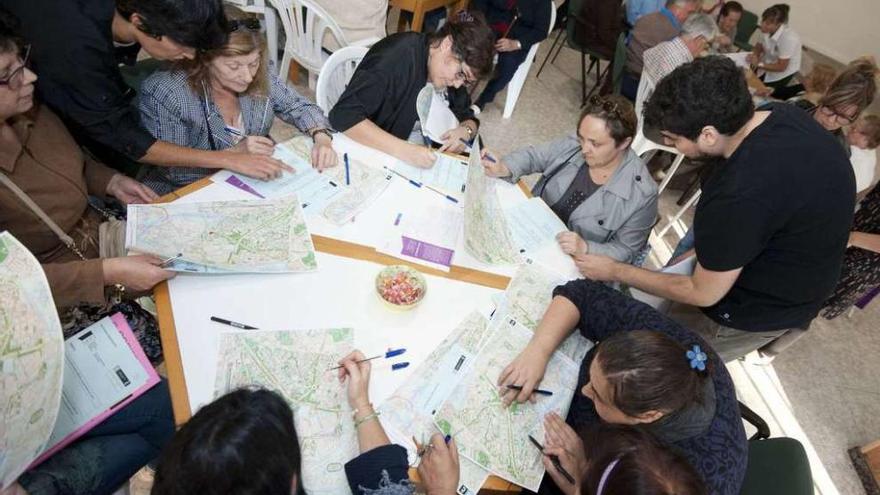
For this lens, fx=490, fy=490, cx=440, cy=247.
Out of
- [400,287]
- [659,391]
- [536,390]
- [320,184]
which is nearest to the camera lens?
[659,391]

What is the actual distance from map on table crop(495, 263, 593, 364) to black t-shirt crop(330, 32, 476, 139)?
3.11 ft

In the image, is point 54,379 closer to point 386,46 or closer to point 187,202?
point 187,202

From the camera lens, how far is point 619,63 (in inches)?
159

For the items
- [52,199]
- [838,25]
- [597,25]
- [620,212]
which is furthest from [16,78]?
[838,25]

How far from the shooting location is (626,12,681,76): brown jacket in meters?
3.70

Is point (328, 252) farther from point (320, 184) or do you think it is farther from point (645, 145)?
point (645, 145)

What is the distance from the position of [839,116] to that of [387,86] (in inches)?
100

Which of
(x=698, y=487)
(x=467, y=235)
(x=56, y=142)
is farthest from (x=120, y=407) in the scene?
(x=698, y=487)

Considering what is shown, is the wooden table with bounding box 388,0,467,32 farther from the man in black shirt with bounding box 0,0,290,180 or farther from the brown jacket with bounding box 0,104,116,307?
the brown jacket with bounding box 0,104,116,307

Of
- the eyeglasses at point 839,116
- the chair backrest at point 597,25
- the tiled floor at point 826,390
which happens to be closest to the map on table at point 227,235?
the tiled floor at point 826,390

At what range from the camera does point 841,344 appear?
10.2ft

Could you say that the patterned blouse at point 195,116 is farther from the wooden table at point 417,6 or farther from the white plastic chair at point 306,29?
the wooden table at point 417,6

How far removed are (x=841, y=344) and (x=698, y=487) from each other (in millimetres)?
2965

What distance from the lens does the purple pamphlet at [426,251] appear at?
1.64 m
